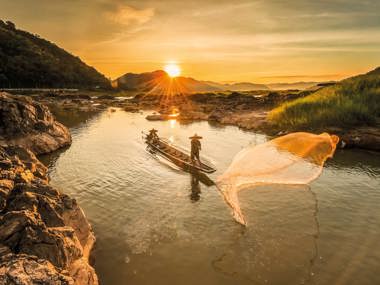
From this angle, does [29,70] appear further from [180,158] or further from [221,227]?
[221,227]

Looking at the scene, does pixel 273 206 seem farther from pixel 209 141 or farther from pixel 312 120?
pixel 312 120

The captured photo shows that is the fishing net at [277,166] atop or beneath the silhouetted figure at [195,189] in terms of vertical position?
atop

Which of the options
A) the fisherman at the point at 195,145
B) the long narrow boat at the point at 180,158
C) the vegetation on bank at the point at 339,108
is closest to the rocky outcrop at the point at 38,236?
the long narrow boat at the point at 180,158

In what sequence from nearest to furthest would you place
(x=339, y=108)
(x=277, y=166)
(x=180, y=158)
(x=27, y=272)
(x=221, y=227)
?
(x=27, y=272) → (x=221, y=227) → (x=277, y=166) → (x=180, y=158) → (x=339, y=108)

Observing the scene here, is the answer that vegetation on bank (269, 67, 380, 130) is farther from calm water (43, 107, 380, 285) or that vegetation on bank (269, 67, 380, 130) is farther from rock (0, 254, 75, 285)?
rock (0, 254, 75, 285)

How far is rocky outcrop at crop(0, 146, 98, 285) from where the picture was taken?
678 centimetres

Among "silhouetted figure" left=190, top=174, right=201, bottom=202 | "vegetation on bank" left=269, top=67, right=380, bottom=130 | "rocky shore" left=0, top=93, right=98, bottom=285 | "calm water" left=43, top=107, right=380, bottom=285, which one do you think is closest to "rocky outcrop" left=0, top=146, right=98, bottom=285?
"rocky shore" left=0, top=93, right=98, bottom=285

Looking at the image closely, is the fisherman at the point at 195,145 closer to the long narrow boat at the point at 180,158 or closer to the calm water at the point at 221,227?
the long narrow boat at the point at 180,158

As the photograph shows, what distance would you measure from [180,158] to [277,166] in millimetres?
9658

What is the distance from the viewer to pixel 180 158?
25.1 m

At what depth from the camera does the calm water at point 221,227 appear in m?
10.5

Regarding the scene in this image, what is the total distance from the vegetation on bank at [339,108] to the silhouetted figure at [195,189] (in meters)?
19.0

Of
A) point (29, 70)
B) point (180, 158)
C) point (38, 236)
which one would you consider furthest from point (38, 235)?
point (29, 70)

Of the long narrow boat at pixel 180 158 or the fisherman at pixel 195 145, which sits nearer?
the long narrow boat at pixel 180 158
